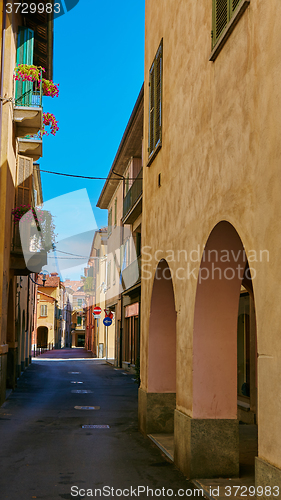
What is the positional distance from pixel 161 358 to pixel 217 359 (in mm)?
3245

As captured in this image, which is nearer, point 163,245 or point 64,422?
point 163,245

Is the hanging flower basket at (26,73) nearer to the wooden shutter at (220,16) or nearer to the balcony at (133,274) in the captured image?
the balcony at (133,274)

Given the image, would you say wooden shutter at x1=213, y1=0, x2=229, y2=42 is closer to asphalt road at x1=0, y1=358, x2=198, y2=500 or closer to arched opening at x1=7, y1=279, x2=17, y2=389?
asphalt road at x1=0, y1=358, x2=198, y2=500

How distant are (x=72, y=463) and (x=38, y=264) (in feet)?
33.8

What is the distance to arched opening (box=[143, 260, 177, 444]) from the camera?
9508 mm

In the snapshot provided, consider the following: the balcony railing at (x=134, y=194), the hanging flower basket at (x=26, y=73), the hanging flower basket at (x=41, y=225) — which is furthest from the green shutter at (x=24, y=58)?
the balcony railing at (x=134, y=194)

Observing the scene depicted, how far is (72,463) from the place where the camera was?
7512 millimetres

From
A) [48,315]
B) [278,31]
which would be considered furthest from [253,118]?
[48,315]

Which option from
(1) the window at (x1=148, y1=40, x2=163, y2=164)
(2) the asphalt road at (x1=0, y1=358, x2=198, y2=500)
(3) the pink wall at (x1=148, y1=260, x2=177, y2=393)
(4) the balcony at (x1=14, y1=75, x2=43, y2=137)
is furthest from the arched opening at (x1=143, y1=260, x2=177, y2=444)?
(4) the balcony at (x1=14, y1=75, x2=43, y2=137)

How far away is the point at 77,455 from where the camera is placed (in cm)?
804

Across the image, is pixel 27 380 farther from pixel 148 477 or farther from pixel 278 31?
pixel 278 31

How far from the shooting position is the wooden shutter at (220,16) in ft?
19.4

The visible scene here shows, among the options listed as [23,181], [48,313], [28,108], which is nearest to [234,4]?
[28,108]

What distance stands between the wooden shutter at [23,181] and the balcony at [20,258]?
59.2 inches
